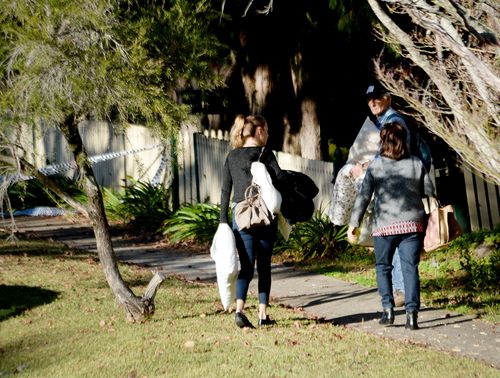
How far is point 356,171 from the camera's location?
832 cm

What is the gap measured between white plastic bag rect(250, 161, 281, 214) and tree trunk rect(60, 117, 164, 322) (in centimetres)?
116

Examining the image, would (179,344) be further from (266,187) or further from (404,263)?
(404,263)

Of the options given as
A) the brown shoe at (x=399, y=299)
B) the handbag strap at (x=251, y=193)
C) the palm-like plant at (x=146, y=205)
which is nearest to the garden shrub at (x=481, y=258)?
the brown shoe at (x=399, y=299)

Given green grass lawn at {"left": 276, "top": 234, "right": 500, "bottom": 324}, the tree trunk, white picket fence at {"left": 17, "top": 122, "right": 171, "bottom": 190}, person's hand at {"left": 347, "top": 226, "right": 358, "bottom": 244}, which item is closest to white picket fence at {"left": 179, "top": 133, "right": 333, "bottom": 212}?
white picket fence at {"left": 17, "top": 122, "right": 171, "bottom": 190}

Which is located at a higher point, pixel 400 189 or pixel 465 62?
pixel 465 62

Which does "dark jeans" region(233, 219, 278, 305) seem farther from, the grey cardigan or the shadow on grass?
the shadow on grass

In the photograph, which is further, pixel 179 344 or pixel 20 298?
pixel 20 298

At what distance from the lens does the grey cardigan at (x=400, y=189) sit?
768cm

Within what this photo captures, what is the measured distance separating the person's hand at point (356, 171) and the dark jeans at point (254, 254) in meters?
0.94

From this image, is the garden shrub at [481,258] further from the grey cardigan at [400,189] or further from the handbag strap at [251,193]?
the handbag strap at [251,193]

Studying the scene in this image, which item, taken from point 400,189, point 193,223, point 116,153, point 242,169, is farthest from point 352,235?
point 116,153

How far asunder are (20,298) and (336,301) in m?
3.16

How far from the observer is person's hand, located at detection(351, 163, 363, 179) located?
27.3 feet

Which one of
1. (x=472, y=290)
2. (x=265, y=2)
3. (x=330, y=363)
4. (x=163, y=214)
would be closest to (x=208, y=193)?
(x=163, y=214)
